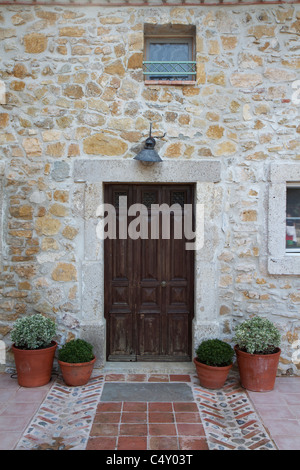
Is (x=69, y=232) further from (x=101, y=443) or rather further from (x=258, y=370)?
(x=258, y=370)

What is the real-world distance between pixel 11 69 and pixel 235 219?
118 inches

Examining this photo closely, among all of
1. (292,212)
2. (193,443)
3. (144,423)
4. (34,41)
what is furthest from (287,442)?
(34,41)

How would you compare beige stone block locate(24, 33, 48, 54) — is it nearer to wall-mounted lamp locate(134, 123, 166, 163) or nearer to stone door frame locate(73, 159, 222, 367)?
stone door frame locate(73, 159, 222, 367)

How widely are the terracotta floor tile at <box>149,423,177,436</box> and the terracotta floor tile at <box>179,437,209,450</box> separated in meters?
0.13

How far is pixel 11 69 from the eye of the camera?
4.43 metres

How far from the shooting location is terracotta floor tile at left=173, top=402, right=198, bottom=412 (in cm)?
374

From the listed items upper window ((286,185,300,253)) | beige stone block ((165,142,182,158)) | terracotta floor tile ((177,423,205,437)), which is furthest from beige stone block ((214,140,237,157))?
terracotta floor tile ((177,423,205,437))

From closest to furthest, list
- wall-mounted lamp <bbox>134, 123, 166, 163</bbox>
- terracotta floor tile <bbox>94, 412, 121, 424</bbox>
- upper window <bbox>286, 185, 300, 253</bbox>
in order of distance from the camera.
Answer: terracotta floor tile <bbox>94, 412, 121, 424</bbox> < wall-mounted lamp <bbox>134, 123, 166, 163</bbox> < upper window <bbox>286, 185, 300, 253</bbox>

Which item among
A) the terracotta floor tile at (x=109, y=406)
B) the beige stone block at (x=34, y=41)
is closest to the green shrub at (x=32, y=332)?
the terracotta floor tile at (x=109, y=406)

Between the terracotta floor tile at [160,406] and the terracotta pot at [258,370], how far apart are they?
2.90 ft

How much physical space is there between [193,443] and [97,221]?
243 centimetres

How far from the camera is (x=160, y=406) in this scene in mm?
3801

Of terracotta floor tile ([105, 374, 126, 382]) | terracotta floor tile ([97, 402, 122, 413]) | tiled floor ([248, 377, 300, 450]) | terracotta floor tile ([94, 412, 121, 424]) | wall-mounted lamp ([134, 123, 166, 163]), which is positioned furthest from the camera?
terracotta floor tile ([105, 374, 126, 382])

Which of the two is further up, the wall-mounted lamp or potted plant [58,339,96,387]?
the wall-mounted lamp
